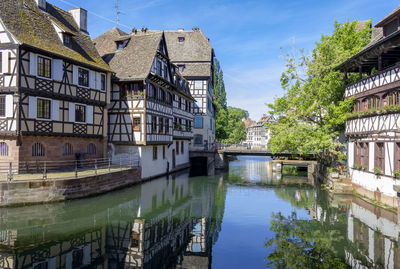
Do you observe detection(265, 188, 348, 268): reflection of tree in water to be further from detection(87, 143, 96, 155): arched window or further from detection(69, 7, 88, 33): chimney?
detection(69, 7, 88, 33): chimney

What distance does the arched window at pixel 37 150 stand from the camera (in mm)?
20562

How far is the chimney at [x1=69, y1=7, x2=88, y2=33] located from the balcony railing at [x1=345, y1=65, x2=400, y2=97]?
2238 cm

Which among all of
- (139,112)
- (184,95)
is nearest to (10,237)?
(139,112)

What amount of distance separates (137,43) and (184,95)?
10496 millimetres

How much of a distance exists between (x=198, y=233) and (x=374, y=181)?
38.9 feet

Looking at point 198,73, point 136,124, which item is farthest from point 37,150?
point 198,73

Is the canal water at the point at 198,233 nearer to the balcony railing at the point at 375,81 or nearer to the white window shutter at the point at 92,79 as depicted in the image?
the balcony railing at the point at 375,81

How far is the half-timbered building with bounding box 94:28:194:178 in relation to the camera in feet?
89.7

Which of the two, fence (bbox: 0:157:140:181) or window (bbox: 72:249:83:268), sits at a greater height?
fence (bbox: 0:157:140:181)

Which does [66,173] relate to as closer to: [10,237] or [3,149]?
[3,149]

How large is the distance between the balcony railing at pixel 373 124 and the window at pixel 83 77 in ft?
64.1

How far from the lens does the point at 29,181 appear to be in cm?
1739

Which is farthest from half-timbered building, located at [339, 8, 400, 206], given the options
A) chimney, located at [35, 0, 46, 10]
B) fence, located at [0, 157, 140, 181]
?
chimney, located at [35, 0, 46, 10]

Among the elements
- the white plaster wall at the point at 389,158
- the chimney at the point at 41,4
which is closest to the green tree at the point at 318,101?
the white plaster wall at the point at 389,158
